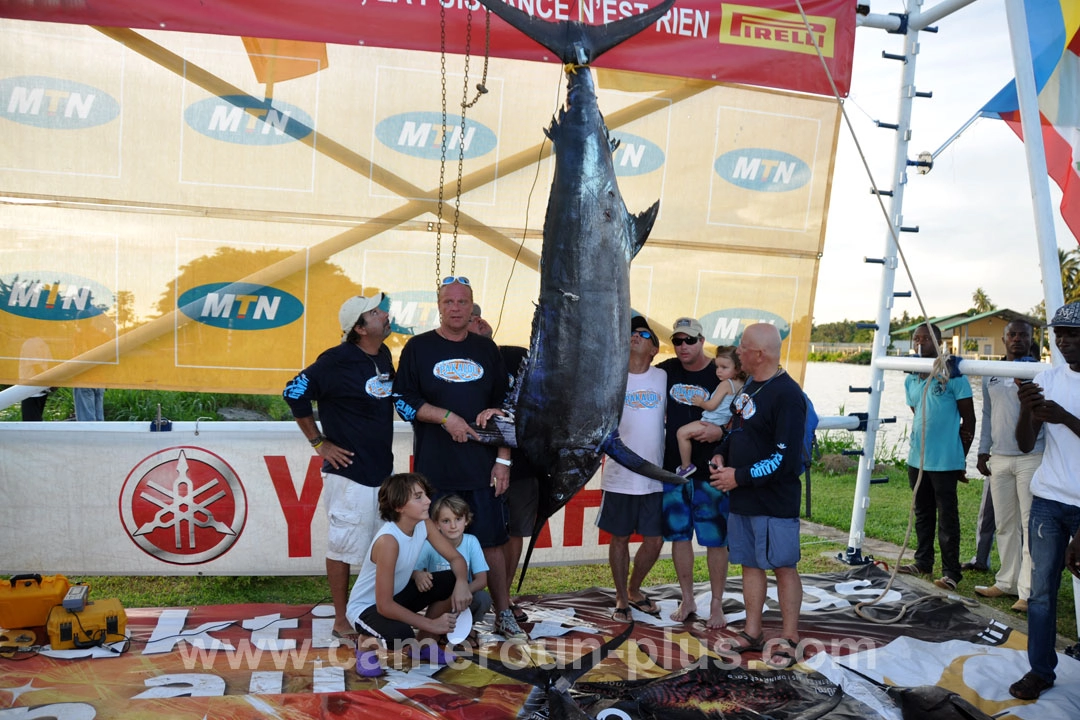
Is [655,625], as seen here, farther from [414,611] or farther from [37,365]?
[37,365]

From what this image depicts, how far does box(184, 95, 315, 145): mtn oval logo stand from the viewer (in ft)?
14.8

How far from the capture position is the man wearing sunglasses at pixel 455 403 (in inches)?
149

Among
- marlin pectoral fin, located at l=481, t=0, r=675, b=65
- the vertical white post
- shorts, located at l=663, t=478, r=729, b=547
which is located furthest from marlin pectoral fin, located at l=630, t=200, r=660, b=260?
the vertical white post

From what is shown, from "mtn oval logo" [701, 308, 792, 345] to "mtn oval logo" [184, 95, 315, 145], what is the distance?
2.57 m

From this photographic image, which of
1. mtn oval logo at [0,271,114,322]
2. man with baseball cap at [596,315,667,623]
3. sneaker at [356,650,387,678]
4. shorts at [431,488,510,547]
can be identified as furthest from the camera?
mtn oval logo at [0,271,114,322]

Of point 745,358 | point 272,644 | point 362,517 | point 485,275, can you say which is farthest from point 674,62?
point 272,644

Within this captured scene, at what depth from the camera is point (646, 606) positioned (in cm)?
447

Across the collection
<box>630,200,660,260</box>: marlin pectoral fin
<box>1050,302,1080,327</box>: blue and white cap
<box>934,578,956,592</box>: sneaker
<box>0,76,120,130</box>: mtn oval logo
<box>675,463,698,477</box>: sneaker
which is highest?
<box>0,76,120,130</box>: mtn oval logo

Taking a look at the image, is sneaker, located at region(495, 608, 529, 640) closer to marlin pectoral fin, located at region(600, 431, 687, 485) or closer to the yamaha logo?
marlin pectoral fin, located at region(600, 431, 687, 485)

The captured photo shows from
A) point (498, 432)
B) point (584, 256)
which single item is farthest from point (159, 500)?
point (584, 256)

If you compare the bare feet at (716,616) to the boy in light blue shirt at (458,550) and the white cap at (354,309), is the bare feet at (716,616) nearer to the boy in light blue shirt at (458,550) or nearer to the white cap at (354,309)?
the boy in light blue shirt at (458,550)

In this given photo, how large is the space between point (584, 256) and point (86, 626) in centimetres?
261

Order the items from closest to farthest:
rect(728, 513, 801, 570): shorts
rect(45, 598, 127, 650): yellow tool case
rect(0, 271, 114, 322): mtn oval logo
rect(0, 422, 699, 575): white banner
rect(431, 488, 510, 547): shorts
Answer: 1. rect(45, 598, 127, 650): yellow tool case
2. rect(728, 513, 801, 570): shorts
3. rect(431, 488, 510, 547): shorts
4. rect(0, 271, 114, 322): mtn oval logo
5. rect(0, 422, 699, 575): white banner

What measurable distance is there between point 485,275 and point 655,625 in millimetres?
2127
